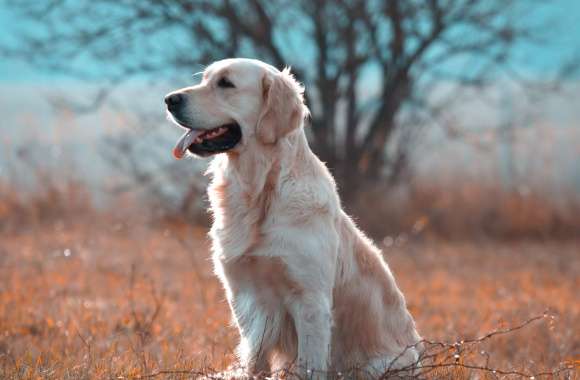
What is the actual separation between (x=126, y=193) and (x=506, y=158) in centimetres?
560

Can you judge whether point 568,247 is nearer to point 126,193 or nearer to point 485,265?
point 485,265

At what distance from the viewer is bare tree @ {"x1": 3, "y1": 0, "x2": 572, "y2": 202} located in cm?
1006

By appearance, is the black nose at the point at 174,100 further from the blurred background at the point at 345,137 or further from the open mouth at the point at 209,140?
the blurred background at the point at 345,137

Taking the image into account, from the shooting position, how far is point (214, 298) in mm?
7059

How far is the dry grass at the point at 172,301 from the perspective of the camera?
442 cm

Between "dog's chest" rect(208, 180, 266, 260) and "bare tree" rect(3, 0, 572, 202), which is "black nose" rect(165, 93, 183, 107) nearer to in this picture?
"dog's chest" rect(208, 180, 266, 260)

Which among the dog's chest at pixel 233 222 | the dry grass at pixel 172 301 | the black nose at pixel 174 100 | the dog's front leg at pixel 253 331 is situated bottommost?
the dry grass at pixel 172 301

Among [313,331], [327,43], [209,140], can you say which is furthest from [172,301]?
[327,43]

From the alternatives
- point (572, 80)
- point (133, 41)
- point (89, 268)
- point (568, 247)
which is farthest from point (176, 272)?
point (572, 80)

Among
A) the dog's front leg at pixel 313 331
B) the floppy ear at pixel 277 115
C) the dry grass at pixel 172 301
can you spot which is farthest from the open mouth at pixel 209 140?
the dry grass at pixel 172 301

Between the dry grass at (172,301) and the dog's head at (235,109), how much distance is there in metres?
1.08

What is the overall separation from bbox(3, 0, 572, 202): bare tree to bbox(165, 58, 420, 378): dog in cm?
597

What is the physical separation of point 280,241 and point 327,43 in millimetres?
6794

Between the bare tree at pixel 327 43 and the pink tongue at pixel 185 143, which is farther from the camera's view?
the bare tree at pixel 327 43
